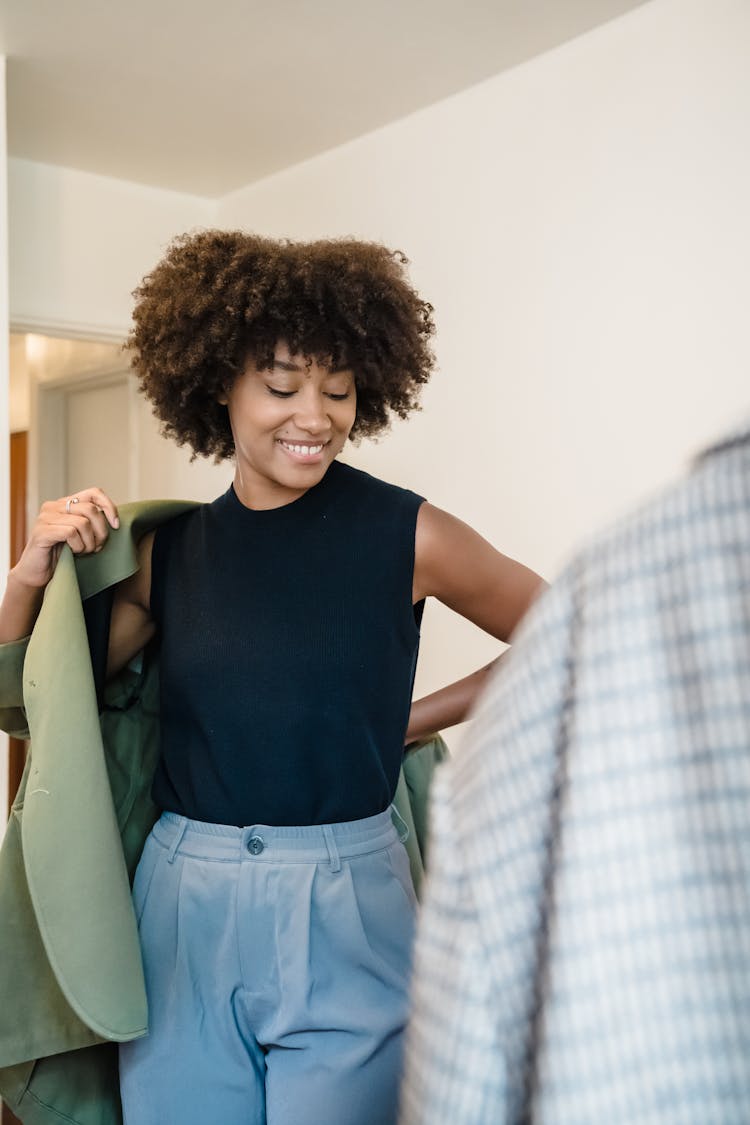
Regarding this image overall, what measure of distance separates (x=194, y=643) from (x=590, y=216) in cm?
169

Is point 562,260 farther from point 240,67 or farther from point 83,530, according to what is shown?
point 83,530

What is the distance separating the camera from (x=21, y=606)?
141 centimetres

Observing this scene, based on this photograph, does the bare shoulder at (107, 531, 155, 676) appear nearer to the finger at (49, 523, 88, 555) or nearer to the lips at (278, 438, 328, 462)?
the finger at (49, 523, 88, 555)

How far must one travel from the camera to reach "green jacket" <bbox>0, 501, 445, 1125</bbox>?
1226mm

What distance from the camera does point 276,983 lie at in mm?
1249

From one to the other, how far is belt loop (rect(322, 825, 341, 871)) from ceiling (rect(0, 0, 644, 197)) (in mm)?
1940

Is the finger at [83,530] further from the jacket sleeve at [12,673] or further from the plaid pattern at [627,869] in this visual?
the plaid pattern at [627,869]

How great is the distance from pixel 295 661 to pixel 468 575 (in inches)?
9.2

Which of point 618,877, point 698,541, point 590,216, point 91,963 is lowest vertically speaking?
point 91,963

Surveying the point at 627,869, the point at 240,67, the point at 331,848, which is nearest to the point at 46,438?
the point at 240,67

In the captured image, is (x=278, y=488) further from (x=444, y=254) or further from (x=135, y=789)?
(x=444, y=254)

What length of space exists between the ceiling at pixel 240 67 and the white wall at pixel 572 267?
4.8 inches

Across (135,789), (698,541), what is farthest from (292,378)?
(698,541)

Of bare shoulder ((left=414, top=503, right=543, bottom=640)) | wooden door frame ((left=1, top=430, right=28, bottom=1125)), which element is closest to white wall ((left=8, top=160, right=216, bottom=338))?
wooden door frame ((left=1, top=430, right=28, bottom=1125))
